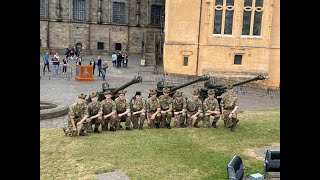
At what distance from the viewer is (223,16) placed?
100 feet

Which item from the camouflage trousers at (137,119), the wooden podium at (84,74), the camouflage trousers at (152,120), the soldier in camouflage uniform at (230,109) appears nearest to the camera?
the camouflage trousers at (137,119)

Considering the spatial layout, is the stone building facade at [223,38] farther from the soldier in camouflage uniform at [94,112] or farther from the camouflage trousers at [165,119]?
the soldier in camouflage uniform at [94,112]

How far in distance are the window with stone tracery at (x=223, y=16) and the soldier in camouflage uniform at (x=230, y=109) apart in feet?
58.8

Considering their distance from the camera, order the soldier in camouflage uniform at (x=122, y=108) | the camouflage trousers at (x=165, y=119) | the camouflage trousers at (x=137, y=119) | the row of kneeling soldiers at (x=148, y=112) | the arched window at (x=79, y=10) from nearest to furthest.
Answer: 1. the row of kneeling soldiers at (x=148, y=112)
2. the soldier in camouflage uniform at (x=122, y=108)
3. the camouflage trousers at (x=137, y=119)
4. the camouflage trousers at (x=165, y=119)
5. the arched window at (x=79, y=10)

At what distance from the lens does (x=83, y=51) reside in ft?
153

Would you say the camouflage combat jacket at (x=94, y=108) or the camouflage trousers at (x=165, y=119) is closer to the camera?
the camouflage combat jacket at (x=94, y=108)

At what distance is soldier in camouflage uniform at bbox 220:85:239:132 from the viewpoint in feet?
44.8

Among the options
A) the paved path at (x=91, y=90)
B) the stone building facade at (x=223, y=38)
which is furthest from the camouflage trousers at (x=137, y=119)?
the stone building facade at (x=223, y=38)

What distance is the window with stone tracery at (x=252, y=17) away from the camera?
30625 millimetres

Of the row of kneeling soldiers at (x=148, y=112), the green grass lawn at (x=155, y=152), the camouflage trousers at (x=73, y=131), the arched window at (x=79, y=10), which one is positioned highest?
the arched window at (x=79, y=10)

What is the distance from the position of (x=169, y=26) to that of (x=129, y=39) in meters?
17.8

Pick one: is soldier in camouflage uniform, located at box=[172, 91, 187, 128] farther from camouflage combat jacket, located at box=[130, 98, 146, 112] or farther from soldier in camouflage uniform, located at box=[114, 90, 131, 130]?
soldier in camouflage uniform, located at box=[114, 90, 131, 130]
